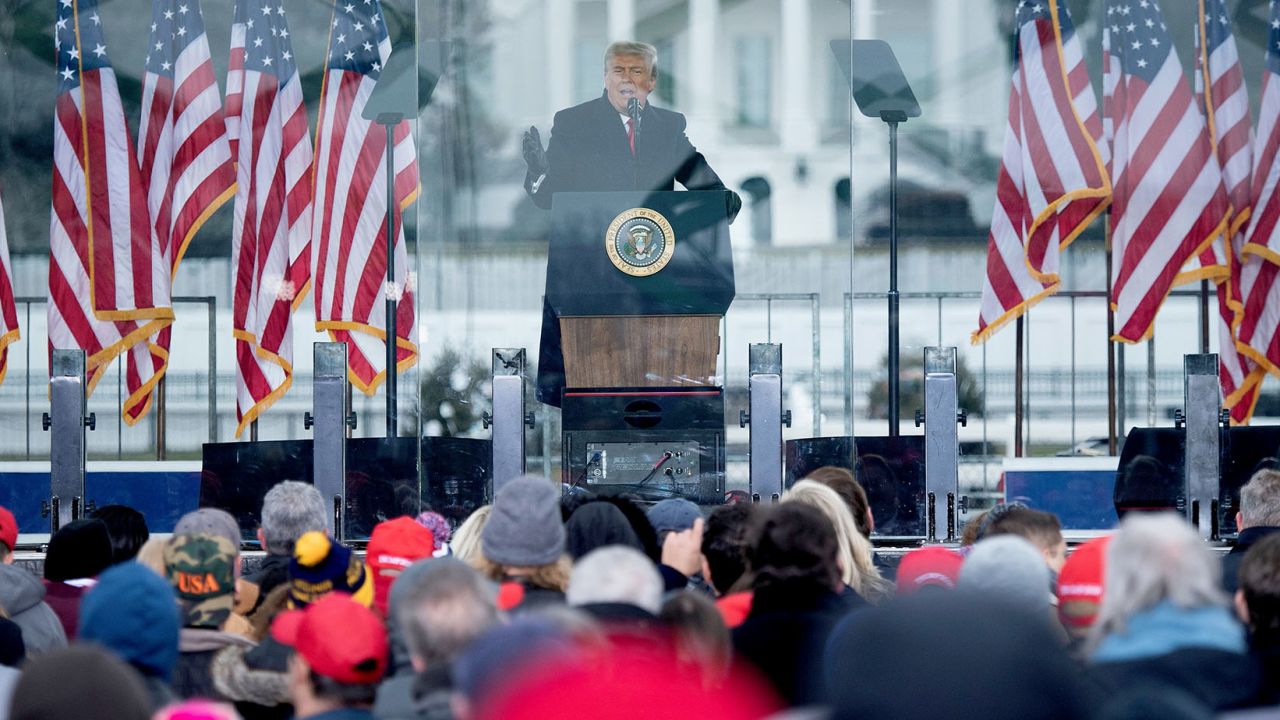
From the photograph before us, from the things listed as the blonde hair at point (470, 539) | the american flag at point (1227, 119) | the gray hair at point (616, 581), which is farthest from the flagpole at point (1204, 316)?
the gray hair at point (616, 581)

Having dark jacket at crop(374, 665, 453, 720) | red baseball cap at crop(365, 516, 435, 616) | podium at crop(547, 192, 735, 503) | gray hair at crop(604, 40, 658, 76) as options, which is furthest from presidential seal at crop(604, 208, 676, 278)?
dark jacket at crop(374, 665, 453, 720)

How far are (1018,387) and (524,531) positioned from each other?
6.17m

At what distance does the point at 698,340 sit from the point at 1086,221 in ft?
7.86

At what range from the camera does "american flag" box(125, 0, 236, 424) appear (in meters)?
9.61

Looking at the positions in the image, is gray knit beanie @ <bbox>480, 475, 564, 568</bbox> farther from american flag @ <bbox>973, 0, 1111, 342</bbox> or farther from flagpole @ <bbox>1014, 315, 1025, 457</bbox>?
flagpole @ <bbox>1014, 315, 1025, 457</bbox>

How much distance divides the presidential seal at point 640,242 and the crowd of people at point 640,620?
3.42 metres

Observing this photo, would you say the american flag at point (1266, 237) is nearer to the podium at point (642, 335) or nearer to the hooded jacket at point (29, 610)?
the podium at point (642, 335)

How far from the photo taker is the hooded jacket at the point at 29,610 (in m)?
4.59

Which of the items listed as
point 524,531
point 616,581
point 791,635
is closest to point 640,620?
point 616,581

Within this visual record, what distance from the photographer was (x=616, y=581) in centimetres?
364

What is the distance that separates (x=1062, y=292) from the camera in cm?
992

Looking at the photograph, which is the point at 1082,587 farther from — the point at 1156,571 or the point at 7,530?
the point at 7,530

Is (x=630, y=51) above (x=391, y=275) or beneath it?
above

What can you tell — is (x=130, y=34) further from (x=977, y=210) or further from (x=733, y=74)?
(x=977, y=210)
